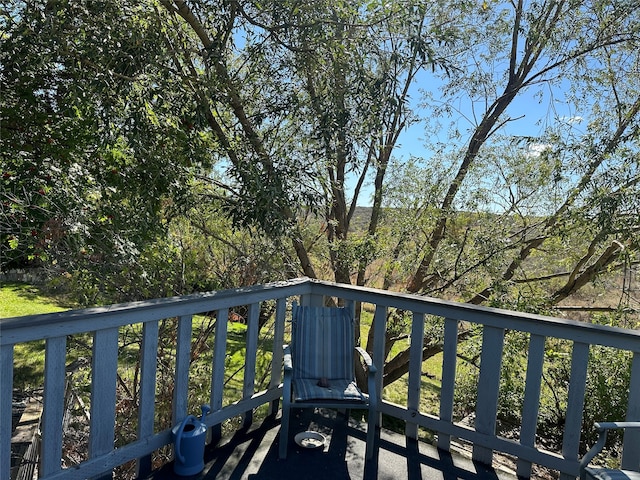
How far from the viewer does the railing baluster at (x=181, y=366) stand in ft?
7.89

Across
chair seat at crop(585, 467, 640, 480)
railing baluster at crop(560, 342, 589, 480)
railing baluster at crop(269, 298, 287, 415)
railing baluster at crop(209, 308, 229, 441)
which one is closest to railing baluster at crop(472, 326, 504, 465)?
railing baluster at crop(560, 342, 589, 480)

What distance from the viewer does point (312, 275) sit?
5.92 meters

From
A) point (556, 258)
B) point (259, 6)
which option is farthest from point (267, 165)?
point (556, 258)

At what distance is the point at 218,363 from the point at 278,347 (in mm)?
616

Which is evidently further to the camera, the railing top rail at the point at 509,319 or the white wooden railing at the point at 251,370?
the railing top rail at the point at 509,319

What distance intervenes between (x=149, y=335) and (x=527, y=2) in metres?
5.82

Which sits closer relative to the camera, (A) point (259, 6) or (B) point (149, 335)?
Result: (B) point (149, 335)

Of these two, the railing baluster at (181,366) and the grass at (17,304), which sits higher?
the railing baluster at (181,366)

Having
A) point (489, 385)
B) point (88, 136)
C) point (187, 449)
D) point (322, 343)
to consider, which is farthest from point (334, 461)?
point (88, 136)

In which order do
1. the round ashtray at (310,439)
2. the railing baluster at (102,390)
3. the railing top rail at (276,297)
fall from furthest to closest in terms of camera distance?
the round ashtray at (310,439) → the railing baluster at (102,390) → the railing top rail at (276,297)

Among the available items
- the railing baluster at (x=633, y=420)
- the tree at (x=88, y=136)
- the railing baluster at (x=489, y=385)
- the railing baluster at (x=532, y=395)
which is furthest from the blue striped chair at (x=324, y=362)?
the tree at (x=88, y=136)

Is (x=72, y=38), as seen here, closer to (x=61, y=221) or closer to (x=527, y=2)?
(x=61, y=221)

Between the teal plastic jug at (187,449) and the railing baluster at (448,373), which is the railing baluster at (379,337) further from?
the teal plastic jug at (187,449)

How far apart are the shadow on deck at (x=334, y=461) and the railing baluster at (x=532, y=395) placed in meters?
0.20
